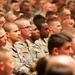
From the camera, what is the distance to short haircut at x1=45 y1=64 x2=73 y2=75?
4.56 ft

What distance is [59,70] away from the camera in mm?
1395

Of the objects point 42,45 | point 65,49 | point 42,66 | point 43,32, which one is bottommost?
point 42,45

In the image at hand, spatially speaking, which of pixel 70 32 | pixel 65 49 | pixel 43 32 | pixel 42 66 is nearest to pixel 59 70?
pixel 42 66

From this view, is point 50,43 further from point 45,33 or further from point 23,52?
point 45,33

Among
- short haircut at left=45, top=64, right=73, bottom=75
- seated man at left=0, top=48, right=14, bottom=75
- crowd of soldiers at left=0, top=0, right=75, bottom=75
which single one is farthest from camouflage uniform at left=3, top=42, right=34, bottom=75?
short haircut at left=45, top=64, right=73, bottom=75

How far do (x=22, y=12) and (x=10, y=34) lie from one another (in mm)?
2407

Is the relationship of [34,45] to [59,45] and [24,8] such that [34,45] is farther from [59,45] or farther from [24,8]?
[24,8]

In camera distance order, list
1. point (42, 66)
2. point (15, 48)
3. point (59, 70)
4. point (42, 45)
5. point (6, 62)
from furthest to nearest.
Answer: point (42, 45), point (15, 48), point (6, 62), point (42, 66), point (59, 70)

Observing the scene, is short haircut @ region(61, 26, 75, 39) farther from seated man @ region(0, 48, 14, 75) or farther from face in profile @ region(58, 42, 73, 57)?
seated man @ region(0, 48, 14, 75)

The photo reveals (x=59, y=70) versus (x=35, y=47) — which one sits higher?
(x=59, y=70)

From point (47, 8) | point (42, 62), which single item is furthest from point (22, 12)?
point (42, 62)

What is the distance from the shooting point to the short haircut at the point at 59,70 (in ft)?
4.56

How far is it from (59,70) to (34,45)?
298 centimetres

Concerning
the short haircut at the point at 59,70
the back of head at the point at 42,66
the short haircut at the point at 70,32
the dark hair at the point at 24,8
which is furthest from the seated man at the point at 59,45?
the dark hair at the point at 24,8
